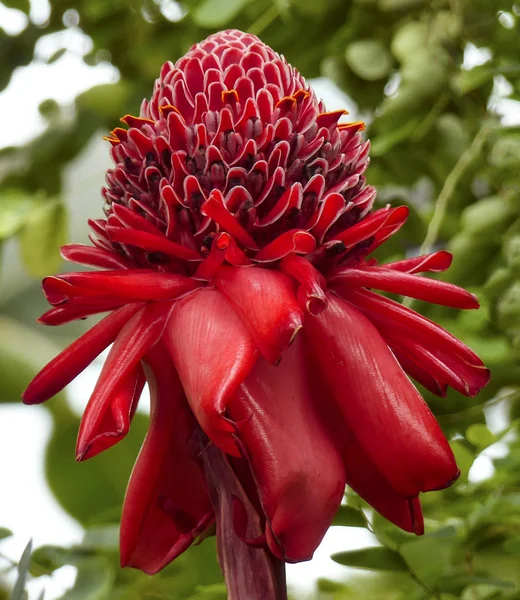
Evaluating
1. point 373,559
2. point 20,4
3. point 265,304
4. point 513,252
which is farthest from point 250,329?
point 20,4

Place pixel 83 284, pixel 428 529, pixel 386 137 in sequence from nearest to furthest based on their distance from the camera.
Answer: pixel 83 284 < pixel 428 529 < pixel 386 137

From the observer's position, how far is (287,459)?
11.6 inches

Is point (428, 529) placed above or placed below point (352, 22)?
below

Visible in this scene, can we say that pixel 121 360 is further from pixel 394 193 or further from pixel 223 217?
pixel 394 193

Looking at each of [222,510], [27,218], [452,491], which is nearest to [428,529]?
[452,491]

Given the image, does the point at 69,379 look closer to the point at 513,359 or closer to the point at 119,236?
the point at 119,236

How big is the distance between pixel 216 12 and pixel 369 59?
0.13 meters

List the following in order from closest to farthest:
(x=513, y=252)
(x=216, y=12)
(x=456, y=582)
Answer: (x=456, y=582) < (x=513, y=252) < (x=216, y=12)

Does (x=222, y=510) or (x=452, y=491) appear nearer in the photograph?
(x=222, y=510)

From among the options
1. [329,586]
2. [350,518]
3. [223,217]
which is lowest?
[329,586]

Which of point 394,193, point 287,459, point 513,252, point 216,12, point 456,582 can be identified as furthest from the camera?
point 394,193

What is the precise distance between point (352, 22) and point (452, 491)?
0.40m

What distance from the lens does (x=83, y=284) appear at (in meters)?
0.32

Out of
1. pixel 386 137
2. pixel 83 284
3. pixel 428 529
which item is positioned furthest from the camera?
pixel 386 137
